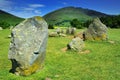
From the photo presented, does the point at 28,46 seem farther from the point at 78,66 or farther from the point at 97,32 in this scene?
the point at 97,32

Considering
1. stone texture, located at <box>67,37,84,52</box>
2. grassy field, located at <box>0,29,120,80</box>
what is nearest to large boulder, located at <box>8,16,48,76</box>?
grassy field, located at <box>0,29,120,80</box>

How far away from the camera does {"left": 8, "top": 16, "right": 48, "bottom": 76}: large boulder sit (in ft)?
67.4

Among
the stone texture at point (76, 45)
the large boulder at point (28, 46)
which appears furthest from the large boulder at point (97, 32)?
the large boulder at point (28, 46)

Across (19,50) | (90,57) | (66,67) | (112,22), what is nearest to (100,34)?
(90,57)

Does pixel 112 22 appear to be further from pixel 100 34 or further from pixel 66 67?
pixel 66 67

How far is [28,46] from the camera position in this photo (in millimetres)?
20859

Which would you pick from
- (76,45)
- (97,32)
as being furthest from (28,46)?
(97,32)

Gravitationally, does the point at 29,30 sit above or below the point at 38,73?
above

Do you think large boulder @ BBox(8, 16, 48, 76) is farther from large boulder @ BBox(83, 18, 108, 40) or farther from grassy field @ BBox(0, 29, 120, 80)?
large boulder @ BBox(83, 18, 108, 40)

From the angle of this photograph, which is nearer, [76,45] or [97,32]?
[76,45]

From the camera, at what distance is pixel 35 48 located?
20.9 meters

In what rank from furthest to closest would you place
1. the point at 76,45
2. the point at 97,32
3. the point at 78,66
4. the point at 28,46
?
the point at 97,32
the point at 76,45
the point at 78,66
the point at 28,46

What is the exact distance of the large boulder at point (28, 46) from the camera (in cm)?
2055

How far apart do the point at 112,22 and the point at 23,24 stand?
90237 mm
